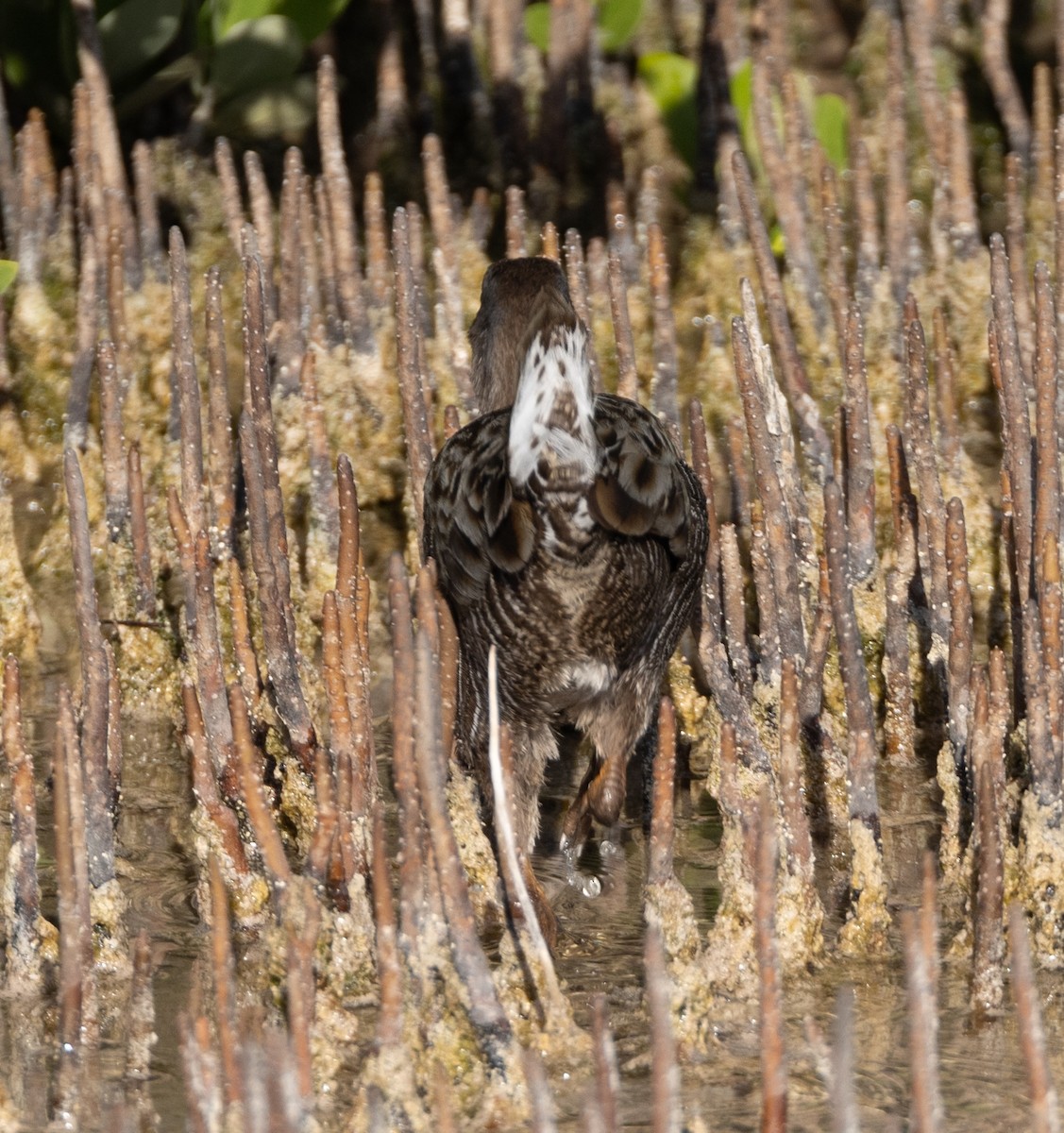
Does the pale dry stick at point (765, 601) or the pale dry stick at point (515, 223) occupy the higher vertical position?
the pale dry stick at point (515, 223)

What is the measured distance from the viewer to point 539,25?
Answer: 21.1 feet

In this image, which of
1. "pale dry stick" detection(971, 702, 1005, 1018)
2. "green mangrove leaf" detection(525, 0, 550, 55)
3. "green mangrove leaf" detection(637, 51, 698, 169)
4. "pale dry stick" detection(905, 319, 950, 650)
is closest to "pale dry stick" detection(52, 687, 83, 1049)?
"pale dry stick" detection(971, 702, 1005, 1018)

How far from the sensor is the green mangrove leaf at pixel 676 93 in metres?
6.14

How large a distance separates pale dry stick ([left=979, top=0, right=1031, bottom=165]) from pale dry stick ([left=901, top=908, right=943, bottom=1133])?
477 centimetres

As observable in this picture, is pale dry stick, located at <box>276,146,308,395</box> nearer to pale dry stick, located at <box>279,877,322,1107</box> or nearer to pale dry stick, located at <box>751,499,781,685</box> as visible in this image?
pale dry stick, located at <box>751,499,781,685</box>

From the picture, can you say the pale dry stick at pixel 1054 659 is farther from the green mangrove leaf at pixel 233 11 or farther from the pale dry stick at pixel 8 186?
the pale dry stick at pixel 8 186

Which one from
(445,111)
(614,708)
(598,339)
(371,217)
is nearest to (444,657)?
(614,708)

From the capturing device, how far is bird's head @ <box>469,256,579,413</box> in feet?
13.4

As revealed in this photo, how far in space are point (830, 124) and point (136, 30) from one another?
2.43 meters

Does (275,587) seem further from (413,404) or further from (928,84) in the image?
(928,84)

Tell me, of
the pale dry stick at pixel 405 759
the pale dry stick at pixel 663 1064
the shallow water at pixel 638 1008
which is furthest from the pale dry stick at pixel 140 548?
the pale dry stick at pixel 663 1064

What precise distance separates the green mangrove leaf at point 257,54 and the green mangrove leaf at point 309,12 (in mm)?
59

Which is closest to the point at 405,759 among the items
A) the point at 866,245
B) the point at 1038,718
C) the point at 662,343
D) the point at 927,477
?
the point at 1038,718

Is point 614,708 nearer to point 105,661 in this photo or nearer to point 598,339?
point 105,661
